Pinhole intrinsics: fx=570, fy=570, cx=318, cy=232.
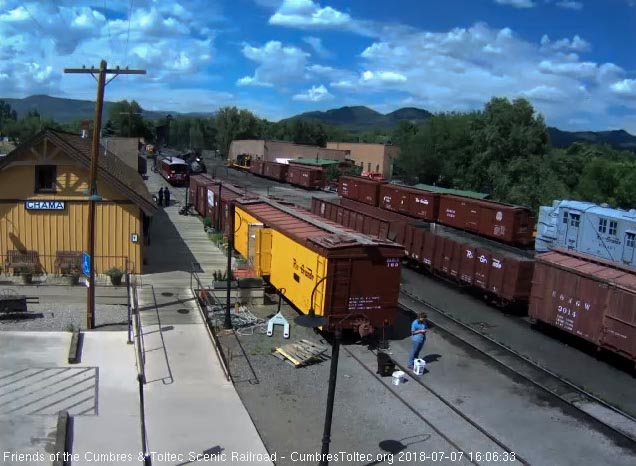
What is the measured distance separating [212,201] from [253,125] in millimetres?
115938

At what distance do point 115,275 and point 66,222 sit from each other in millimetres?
3810

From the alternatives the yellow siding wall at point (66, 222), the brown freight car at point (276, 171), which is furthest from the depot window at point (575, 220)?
the brown freight car at point (276, 171)

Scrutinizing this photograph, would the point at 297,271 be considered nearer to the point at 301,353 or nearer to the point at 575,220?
the point at 301,353

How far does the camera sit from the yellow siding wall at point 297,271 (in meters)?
17.3

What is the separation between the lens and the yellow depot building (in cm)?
2358

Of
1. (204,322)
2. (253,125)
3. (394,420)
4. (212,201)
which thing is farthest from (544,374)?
(253,125)

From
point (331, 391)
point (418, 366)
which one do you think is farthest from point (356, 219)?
point (331, 391)

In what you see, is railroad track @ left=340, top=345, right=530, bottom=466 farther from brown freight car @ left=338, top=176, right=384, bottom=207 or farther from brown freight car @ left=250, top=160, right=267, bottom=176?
brown freight car @ left=250, top=160, right=267, bottom=176

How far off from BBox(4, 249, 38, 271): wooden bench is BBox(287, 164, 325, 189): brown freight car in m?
49.5

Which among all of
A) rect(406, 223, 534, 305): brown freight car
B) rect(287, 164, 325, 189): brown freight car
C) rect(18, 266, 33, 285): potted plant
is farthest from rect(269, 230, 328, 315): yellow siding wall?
rect(287, 164, 325, 189): brown freight car

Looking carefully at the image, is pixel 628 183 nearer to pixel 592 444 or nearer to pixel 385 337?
pixel 385 337

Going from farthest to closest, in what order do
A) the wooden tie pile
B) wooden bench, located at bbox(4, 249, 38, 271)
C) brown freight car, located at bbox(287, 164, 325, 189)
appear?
brown freight car, located at bbox(287, 164, 325, 189) < wooden bench, located at bbox(4, 249, 38, 271) < the wooden tie pile

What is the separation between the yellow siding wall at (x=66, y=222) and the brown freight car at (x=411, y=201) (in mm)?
22399

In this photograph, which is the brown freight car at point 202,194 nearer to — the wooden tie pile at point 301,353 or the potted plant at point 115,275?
the potted plant at point 115,275
